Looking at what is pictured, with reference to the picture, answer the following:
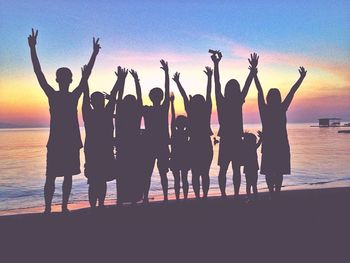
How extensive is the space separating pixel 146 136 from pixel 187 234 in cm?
250

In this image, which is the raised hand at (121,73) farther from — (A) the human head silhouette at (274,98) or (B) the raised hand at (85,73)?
(A) the human head silhouette at (274,98)

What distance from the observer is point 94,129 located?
629 cm

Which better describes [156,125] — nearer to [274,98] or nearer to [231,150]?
[231,150]

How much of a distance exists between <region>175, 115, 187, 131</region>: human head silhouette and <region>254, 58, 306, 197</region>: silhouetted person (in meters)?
1.59

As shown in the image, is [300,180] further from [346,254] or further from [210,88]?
[346,254]

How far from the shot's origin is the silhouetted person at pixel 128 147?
652 centimetres

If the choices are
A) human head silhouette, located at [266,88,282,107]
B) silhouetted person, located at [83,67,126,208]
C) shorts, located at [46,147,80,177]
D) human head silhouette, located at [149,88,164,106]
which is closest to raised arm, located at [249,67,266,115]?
human head silhouette, located at [266,88,282,107]

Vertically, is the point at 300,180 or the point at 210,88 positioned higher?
the point at 210,88

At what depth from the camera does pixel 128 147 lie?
658 centimetres

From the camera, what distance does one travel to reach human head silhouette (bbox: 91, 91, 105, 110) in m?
6.32

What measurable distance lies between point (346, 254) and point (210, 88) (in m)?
4.19

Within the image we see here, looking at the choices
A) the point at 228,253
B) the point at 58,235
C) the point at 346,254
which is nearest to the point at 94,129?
the point at 58,235

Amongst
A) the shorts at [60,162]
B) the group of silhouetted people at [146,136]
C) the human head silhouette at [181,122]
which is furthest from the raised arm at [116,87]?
the human head silhouette at [181,122]

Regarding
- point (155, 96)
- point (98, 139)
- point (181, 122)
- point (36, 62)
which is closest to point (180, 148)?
point (181, 122)
